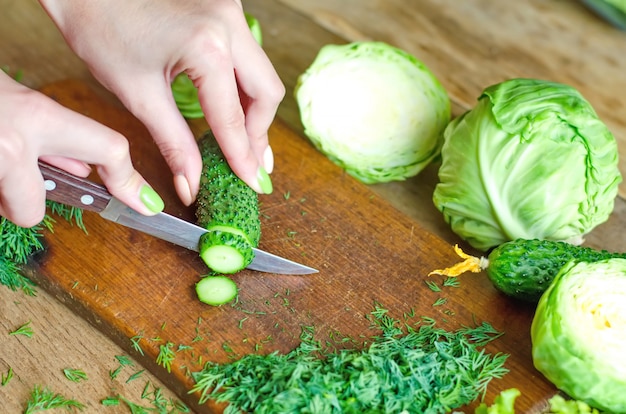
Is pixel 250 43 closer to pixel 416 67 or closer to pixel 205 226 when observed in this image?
pixel 205 226

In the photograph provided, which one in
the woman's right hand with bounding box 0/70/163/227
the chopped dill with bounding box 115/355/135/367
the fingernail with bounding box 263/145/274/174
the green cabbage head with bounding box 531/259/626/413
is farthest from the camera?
the fingernail with bounding box 263/145/274/174

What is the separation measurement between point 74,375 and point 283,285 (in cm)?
72

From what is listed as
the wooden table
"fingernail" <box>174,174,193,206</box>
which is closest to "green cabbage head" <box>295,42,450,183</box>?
the wooden table

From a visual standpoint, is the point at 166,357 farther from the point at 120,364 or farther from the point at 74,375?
the point at 74,375

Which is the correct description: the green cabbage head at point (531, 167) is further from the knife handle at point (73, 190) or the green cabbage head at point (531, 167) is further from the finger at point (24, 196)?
the finger at point (24, 196)

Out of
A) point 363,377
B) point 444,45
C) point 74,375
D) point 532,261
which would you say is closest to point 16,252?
point 74,375

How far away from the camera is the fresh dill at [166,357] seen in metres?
2.29

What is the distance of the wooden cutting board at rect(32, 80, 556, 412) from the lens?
238 centimetres

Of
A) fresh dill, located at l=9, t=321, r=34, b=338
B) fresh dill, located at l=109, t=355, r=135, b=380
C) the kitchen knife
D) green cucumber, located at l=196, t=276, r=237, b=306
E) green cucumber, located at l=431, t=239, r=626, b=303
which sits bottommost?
fresh dill, located at l=9, t=321, r=34, b=338

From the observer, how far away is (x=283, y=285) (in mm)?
2551

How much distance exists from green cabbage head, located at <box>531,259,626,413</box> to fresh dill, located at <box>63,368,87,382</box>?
1.39 metres

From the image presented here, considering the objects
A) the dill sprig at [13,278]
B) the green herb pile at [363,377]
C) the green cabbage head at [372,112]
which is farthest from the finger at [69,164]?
the green cabbage head at [372,112]

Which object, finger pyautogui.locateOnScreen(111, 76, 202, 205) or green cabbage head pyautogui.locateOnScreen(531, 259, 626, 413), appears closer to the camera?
green cabbage head pyautogui.locateOnScreen(531, 259, 626, 413)

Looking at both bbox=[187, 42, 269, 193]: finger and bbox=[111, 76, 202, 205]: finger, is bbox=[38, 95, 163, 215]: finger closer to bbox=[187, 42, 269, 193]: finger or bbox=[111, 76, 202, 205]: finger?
bbox=[111, 76, 202, 205]: finger
